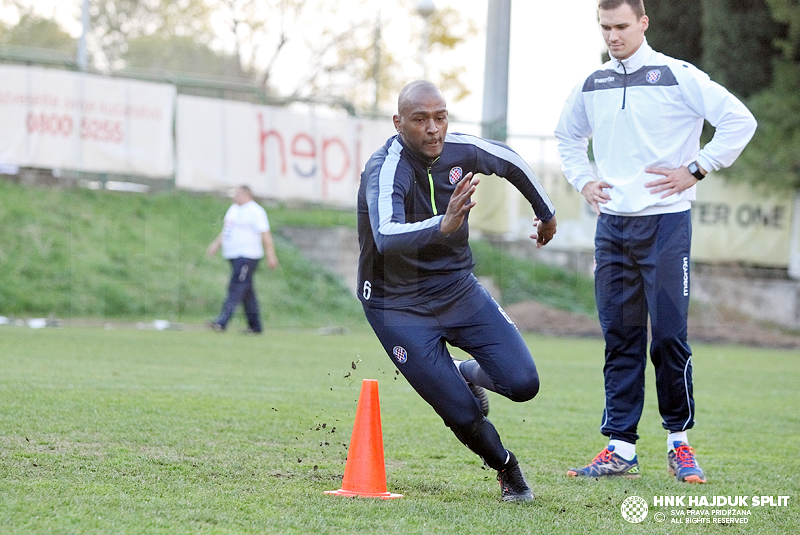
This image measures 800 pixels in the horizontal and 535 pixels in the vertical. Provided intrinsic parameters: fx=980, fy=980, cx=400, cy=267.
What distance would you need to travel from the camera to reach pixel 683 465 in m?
5.38

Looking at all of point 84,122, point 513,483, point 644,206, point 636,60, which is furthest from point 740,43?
point 513,483

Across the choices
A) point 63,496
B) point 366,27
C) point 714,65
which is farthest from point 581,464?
point 366,27

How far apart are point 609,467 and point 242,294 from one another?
10.4m

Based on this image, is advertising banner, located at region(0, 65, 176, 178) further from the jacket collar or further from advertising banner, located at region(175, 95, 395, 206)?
the jacket collar

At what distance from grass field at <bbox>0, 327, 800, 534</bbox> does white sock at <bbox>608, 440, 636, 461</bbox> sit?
15 cm

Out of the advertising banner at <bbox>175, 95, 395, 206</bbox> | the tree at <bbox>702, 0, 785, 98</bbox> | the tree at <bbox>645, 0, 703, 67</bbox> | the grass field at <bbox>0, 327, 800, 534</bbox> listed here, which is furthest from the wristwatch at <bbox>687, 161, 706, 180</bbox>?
the tree at <bbox>645, 0, 703, 67</bbox>

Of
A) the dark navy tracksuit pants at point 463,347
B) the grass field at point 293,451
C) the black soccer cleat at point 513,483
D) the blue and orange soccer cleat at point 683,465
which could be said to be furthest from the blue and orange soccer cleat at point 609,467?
the dark navy tracksuit pants at point 463,347

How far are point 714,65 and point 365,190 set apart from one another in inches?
736

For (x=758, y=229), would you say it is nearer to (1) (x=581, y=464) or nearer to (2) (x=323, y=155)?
(2) (x=323, y=155)

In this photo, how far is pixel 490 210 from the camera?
65.4ft

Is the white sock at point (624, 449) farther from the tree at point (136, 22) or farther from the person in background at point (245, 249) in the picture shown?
the tree at point (136, 22)

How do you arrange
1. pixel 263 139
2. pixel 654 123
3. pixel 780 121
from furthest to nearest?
pixel 780 121
pixel 263 139
pixel 654 123

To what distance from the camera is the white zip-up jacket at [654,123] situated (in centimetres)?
551

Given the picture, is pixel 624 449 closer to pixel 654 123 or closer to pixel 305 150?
pixel 654 123
